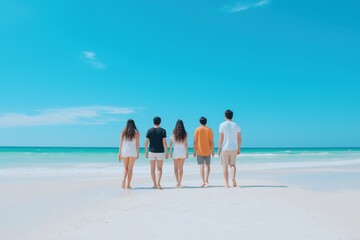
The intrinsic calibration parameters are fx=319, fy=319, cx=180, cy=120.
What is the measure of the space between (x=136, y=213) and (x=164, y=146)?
10.4 feet

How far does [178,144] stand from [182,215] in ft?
11.6

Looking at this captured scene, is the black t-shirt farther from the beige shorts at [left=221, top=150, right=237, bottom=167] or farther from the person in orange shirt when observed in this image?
the beige shorts at [left=221, top=150, right=237, bottom=167]

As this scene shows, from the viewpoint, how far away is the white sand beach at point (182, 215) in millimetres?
4043

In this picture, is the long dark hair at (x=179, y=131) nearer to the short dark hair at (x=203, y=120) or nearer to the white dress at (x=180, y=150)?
the white dress at (x=180, y=150)

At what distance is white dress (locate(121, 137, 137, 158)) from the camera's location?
800 cm

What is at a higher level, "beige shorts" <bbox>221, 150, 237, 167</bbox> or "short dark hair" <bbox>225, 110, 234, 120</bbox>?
"short dark hair" <bbox>225, 110, 234, 120</bbox>

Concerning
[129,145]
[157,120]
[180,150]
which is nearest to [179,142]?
[180,150]

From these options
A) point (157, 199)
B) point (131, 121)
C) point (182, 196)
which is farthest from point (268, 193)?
point (131, 121)

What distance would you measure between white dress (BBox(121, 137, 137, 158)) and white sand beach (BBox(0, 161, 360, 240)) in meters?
0.97

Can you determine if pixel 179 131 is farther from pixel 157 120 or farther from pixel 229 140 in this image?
pixel 229 140

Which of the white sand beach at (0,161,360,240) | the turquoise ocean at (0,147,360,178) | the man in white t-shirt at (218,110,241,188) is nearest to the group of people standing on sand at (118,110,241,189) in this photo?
the man in white t-shirt at (218,110,241,188)

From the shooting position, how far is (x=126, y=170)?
8102 millimetres

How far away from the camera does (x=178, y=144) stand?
328 inches

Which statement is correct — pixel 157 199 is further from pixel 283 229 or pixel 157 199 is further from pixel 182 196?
pixel 283 229
